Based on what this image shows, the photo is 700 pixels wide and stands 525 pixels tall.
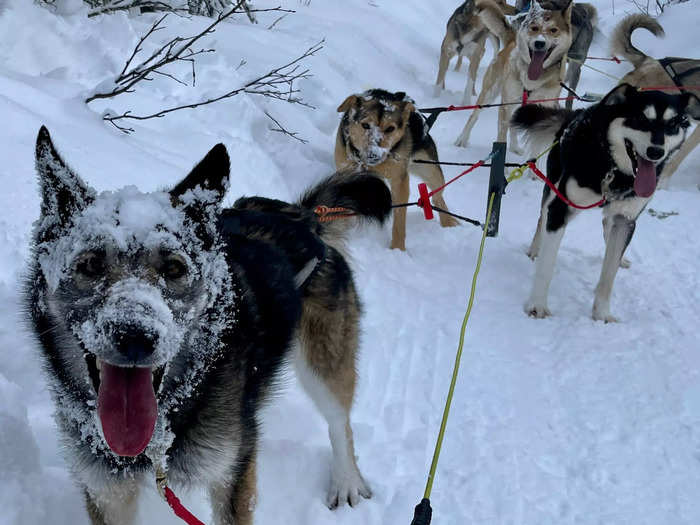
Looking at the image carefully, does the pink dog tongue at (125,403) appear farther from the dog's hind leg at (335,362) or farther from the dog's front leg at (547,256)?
the dog's front leg at (547,256)

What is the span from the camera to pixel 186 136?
15.2 ft

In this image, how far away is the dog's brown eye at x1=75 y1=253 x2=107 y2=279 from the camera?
A: 126 centimetres

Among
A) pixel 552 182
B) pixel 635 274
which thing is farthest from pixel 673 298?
pixel 552 182

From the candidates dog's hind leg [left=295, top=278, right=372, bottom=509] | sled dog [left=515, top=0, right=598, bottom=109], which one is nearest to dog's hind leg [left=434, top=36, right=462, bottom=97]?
sled dog [left=515, top=0, right=598, bottom=109]

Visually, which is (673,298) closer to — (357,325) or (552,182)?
(552,182)

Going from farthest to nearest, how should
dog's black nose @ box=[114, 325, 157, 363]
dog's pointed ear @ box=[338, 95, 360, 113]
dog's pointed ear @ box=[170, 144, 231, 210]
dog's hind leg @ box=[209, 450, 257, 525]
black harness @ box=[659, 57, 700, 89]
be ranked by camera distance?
black harness @ box=[659, 57, 700, 89], dog's pointed ear @ box=[338, 95, 360, 113], dog's hind leg @ box=[209, 450, 257, 525], dog's pointed ear @ box=[170, 144, 231, 210], dog's black nose @ box=[114, 325, 157, 363]

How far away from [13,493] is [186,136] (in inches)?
133

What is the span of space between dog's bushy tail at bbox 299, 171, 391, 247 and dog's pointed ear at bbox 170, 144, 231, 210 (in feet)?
A: 3.08

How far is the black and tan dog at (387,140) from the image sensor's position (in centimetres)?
440

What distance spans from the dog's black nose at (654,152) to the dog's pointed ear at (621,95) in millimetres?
348

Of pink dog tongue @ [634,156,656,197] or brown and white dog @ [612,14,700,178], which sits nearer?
pink dog tongue @ [634,156,656,197]

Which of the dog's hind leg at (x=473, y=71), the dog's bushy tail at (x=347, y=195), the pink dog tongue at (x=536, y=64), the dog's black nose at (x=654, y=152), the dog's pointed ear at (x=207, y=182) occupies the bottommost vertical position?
the dog's hind leg at (x=473, y=71)

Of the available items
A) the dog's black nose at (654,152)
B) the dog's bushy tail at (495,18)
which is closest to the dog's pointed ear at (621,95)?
the dog's black nose at (654,152)

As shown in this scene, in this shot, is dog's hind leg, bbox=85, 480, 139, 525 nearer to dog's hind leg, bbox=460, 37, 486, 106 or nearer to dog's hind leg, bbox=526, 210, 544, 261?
dog's hind leg, bbox=526, 210, 544, 261
